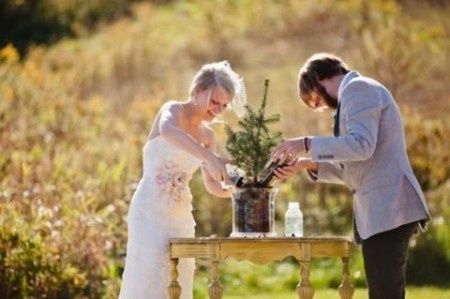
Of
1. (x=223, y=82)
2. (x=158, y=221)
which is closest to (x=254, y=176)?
(x=223, y=82)

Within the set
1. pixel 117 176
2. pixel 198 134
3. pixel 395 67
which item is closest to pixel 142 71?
pixel 395 67

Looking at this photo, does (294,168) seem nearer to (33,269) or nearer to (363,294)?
(33,269)

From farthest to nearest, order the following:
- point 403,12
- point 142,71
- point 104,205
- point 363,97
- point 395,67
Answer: point 403,12, point 142,71, point 395,67, point 104,205, point 363,97

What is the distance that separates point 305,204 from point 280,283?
59.9 inches

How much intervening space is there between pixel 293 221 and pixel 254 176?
33 centimetres

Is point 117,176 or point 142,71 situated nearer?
point 117,176

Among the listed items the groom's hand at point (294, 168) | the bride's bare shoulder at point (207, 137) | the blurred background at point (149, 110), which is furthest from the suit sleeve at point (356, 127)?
the blurred background at point (149, 110)

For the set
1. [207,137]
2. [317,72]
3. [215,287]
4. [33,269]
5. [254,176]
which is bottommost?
[215,287]

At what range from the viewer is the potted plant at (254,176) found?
7.59 m

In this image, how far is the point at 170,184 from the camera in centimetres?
802

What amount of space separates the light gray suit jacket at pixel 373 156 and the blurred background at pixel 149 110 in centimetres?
242

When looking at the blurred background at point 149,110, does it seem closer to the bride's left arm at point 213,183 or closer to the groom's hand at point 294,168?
the bride's left arm at point 213,183

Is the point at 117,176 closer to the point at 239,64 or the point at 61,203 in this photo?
the point at 61,203

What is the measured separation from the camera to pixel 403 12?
71.4ft
